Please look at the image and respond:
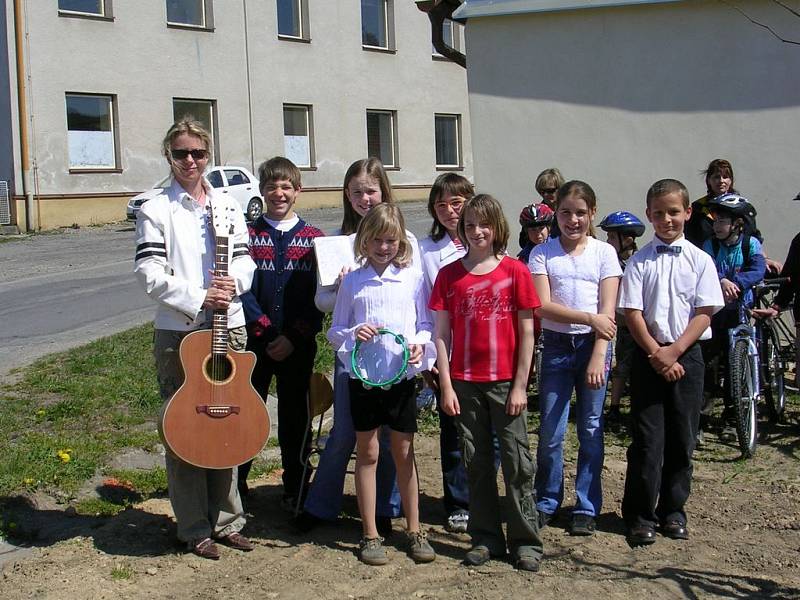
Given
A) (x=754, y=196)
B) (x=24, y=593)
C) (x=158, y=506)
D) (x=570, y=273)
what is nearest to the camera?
(x=24, y=593)

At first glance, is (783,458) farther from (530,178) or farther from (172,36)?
(172,36)

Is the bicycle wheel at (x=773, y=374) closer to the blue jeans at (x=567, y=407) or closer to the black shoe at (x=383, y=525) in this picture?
the blue jeans at (x=567, y=407)

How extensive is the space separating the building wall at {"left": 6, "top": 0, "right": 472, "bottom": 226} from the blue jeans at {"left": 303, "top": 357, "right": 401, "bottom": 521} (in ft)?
72.6

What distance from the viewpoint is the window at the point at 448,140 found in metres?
35.3

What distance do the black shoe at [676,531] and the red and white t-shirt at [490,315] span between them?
124 centimetres

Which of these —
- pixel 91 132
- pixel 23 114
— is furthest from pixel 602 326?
pixel 91 132

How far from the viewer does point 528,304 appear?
4703mm

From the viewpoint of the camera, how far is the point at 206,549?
4844 mm

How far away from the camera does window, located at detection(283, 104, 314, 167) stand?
101ft

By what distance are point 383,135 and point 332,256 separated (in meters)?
28.9

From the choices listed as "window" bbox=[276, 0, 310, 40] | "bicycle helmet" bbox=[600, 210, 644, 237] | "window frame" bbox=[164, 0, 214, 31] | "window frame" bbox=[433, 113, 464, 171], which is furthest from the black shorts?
"window frame" bbox=[433, 113, 464, 171]

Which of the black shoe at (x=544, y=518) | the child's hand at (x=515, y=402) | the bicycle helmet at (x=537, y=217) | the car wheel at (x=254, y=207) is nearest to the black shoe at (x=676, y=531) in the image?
the black shoe at (x=544, y=518)

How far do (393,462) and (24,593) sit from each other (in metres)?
1.92

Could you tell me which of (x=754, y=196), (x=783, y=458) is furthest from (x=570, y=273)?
(x=754, y=196)
